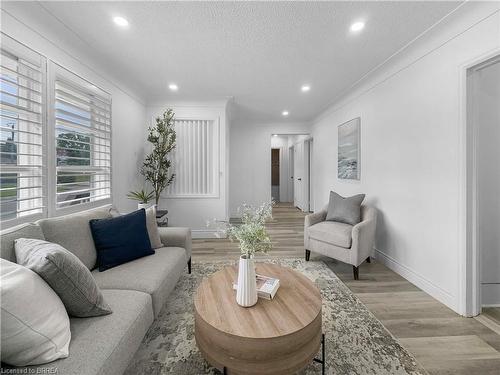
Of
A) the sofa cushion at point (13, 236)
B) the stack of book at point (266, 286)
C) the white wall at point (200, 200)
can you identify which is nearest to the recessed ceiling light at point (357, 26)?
the stack of book at point (266, 286)

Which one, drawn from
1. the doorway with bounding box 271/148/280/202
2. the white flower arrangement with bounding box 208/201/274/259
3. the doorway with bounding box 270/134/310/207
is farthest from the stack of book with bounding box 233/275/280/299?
the doorway with bounding box 271/148/280/202

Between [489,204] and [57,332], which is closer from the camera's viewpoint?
[57,332]

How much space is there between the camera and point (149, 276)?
5.63 ft

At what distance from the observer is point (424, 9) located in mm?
1858

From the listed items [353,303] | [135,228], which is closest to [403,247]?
[353,303]

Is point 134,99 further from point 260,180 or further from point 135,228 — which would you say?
point 260,180

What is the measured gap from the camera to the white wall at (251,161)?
244 inches

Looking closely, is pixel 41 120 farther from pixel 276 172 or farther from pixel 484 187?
pixel 276 172

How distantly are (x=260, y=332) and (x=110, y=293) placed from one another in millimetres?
996

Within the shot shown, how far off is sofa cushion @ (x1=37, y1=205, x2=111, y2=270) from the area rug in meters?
0.76

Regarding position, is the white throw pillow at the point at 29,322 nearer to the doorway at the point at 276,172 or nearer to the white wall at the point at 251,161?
the white wall at the point at 251,161

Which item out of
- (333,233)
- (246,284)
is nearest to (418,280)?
(333,233)

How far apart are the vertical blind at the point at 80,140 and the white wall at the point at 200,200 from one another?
129cm

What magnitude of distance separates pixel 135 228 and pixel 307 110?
4254 millimetres
